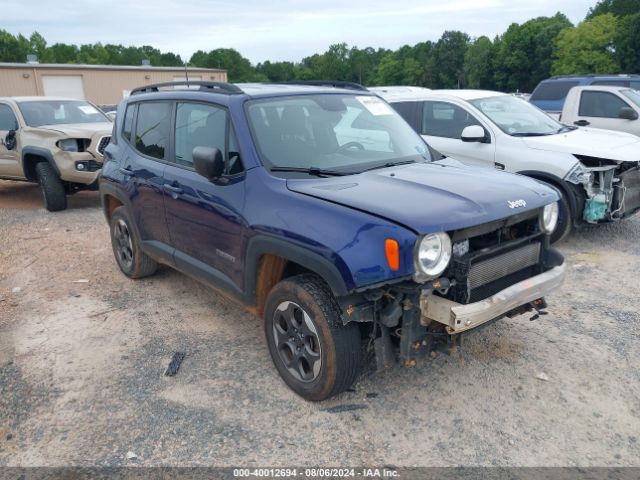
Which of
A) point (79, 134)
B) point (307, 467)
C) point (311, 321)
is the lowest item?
point (307, 467)

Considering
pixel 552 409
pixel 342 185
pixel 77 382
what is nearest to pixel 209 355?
pixel 77 382

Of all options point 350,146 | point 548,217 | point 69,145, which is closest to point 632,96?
point 548,217

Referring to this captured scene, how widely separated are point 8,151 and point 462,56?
7810cm

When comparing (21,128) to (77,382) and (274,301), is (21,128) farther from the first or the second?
(274,301)

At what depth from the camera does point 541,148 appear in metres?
6.30

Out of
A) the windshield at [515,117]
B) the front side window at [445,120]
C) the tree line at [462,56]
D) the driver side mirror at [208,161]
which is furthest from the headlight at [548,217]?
the tree line at [462,56]

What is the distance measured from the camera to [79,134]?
8.44 metres

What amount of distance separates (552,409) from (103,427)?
267cm

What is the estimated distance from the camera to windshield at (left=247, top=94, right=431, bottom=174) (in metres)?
3.61

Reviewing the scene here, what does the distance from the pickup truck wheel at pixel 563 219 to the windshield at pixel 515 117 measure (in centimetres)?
109

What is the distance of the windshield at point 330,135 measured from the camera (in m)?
3.61

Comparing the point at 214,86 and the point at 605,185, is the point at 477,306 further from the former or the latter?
the point at 605,185

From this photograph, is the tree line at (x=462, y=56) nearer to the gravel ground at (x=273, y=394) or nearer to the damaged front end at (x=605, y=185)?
the damaged front end at (x=605, y=185)

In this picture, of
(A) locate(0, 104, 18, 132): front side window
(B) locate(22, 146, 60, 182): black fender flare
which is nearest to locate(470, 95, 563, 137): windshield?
(B) locate(22, 146, 60, 182): black fender flare
